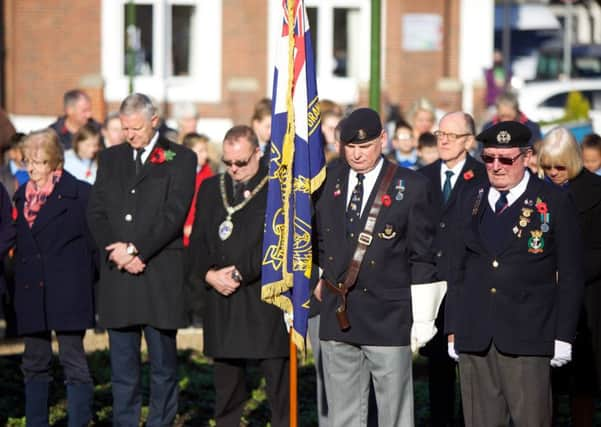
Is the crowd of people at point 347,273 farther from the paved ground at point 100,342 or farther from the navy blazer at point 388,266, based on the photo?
the paved ground at point 100,342

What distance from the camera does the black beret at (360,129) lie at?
800cm

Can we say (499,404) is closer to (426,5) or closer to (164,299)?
(164,299)

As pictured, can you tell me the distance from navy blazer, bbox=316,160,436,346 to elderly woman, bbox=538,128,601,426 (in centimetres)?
128

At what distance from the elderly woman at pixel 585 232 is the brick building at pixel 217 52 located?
52.0ft

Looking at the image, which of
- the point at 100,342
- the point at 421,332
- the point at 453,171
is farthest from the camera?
the point at 100,342

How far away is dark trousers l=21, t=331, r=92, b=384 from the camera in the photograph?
367 inches

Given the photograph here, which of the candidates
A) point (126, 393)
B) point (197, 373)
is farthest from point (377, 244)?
point (197, 373)

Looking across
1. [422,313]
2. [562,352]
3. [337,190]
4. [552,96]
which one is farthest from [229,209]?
[552,96]

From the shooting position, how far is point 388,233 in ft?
26.2

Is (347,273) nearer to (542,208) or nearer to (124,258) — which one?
(542,208)

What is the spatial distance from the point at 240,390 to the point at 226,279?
76 centimetres

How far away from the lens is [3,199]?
9.10 metres

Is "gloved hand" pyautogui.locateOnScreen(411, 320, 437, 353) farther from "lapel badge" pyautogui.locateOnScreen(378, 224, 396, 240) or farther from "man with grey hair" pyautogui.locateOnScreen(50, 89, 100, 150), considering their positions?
"man with grey hair" pyautogui.locateOnScreen(50, 89, 100, 150)

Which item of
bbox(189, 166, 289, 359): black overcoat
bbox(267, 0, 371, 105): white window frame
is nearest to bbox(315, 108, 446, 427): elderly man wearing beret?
bbox(189, 166, 289, 359): black overcoat
